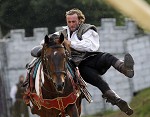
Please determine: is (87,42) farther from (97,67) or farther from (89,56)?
(97,67)

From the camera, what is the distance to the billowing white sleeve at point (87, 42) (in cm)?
852

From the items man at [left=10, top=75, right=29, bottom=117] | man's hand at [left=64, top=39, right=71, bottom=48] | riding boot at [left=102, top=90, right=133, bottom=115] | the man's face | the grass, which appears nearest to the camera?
man's hand at [left=64, top=39, right=71, bottom=48]

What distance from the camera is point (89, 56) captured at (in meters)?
8.83

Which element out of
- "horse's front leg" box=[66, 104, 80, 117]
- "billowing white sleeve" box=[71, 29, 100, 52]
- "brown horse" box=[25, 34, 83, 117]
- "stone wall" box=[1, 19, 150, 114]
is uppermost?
"billowing white sleeve" box=[71, 29, 100, 52]

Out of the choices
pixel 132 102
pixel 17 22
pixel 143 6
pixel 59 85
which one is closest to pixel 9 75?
pixel 17 22

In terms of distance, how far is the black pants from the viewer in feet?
28.9

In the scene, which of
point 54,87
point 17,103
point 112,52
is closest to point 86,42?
point 54,87

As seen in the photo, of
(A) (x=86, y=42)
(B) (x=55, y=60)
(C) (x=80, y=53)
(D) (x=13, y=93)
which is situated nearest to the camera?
(B) (x=55, y=60)

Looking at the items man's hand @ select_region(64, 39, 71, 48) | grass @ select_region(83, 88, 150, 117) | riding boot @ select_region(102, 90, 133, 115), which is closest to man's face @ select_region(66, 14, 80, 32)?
man's hand @ select_region(64, 39, 71, 48)

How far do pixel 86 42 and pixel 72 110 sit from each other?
0.80 m

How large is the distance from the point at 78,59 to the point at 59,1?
49.1ft

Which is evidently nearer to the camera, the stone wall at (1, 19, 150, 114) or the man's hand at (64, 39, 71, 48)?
the man's hand at (64, 39, 71, 48)

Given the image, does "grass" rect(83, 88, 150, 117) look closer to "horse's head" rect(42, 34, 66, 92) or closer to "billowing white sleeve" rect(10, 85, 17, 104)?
"billowing white sleeve" rect(10, 85, 17, 104)

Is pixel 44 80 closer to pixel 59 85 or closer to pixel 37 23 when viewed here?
pixel 59 85
